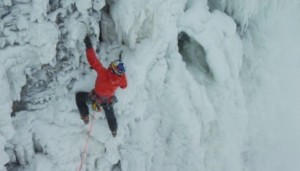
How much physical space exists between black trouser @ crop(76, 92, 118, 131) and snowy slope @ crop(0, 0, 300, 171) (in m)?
0.12

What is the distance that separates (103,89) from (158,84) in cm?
106

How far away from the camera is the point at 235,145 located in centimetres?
718

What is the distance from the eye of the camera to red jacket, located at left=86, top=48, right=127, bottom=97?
4.75 m

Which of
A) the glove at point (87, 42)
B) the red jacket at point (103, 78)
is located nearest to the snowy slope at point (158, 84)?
the glove at point (87, 42)

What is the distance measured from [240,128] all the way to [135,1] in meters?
3.10

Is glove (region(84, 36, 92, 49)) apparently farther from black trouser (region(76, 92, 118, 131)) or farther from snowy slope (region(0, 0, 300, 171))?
black trouser (region(76, 92, 118, 131))

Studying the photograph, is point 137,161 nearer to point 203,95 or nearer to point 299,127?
point 203,95

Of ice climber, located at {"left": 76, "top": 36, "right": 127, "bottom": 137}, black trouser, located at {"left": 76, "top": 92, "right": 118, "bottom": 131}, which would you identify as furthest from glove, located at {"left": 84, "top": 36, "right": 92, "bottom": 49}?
black trouser, located at {"left": 76, "top": 92, "right": 118, "bottom": 131}

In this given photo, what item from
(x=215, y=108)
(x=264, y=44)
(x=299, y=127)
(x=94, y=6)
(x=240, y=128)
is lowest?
A: (x=299, y=127)

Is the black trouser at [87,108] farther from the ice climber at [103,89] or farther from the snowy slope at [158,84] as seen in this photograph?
the snowy slope at [158,84]

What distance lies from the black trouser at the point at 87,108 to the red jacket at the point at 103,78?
0.13 m

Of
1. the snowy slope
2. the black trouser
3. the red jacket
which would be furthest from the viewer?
the black trouser

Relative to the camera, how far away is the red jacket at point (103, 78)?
4750 mm

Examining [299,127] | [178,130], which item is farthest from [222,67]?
[299,127]
